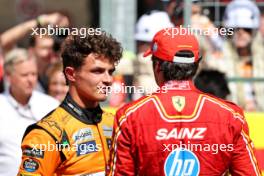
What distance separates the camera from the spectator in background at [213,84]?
6.76m

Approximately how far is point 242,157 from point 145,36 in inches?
153

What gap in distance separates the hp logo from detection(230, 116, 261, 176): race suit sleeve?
174 mm

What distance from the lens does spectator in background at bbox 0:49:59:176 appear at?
Answer: 590 cm

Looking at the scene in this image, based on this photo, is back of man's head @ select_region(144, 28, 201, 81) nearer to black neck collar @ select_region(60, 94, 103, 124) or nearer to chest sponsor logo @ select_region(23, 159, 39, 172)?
black neck collar @ select_region(60, 94, 103, 124)

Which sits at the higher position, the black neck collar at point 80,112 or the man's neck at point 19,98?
the black neck collar at point 80,112

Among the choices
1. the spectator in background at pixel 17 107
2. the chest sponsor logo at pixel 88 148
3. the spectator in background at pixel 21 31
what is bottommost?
the spectator in background at pixel 17 107

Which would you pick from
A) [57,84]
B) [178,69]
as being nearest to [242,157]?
[178,69]

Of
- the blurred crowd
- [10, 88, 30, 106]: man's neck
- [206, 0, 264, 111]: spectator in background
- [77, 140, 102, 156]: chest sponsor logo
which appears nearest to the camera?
[77, 140, 102, 156]: chest sponsor logo

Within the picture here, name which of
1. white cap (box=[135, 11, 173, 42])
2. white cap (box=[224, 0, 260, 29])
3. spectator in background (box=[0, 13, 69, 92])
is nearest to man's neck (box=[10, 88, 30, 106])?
spectator in background (box=[0, 13, 69, 92])

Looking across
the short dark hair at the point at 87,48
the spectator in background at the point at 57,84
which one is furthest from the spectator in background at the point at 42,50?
the short dark hair at the point at 87,48

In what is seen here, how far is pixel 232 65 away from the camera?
795cm

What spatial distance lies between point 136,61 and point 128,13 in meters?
0.72

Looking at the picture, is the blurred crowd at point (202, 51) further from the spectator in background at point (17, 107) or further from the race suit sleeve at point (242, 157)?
the race suit sleeve at point (242, 157)

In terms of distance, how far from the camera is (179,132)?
3953mm
